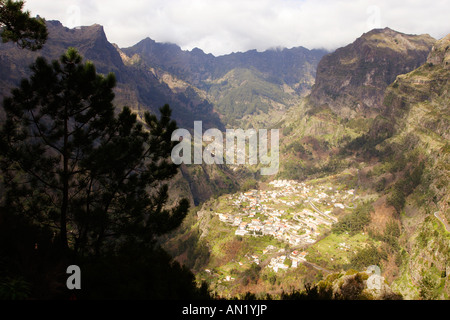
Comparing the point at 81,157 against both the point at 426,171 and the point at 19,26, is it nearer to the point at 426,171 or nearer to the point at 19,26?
the point at 19,26

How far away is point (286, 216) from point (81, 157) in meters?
86.9

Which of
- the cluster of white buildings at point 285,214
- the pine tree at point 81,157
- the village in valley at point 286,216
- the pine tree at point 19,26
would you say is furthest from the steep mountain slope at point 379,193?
the pine tree at point 19,26

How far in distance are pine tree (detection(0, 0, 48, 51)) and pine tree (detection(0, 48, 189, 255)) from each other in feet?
3.81

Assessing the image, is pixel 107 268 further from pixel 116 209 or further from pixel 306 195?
pixel 306 195

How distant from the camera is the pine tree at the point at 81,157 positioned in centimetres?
1190

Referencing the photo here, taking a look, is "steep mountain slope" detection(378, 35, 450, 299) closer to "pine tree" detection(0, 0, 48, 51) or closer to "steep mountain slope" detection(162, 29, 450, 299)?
"steep mountain slope" detection(162, 29, 450, 299)

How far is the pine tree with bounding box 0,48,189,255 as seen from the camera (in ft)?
39.0

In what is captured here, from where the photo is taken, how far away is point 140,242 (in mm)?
14039

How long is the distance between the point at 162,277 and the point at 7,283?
216 inches

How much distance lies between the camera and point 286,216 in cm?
9138

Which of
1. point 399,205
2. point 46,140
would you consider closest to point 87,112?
point 46,140

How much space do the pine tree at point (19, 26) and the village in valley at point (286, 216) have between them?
59.1 metres

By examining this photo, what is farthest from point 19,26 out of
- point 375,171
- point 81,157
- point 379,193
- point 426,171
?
point 375,171

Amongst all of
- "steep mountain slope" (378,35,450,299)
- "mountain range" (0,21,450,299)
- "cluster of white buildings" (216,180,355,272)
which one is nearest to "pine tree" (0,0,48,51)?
"mountain range" (0,21,450,299)
